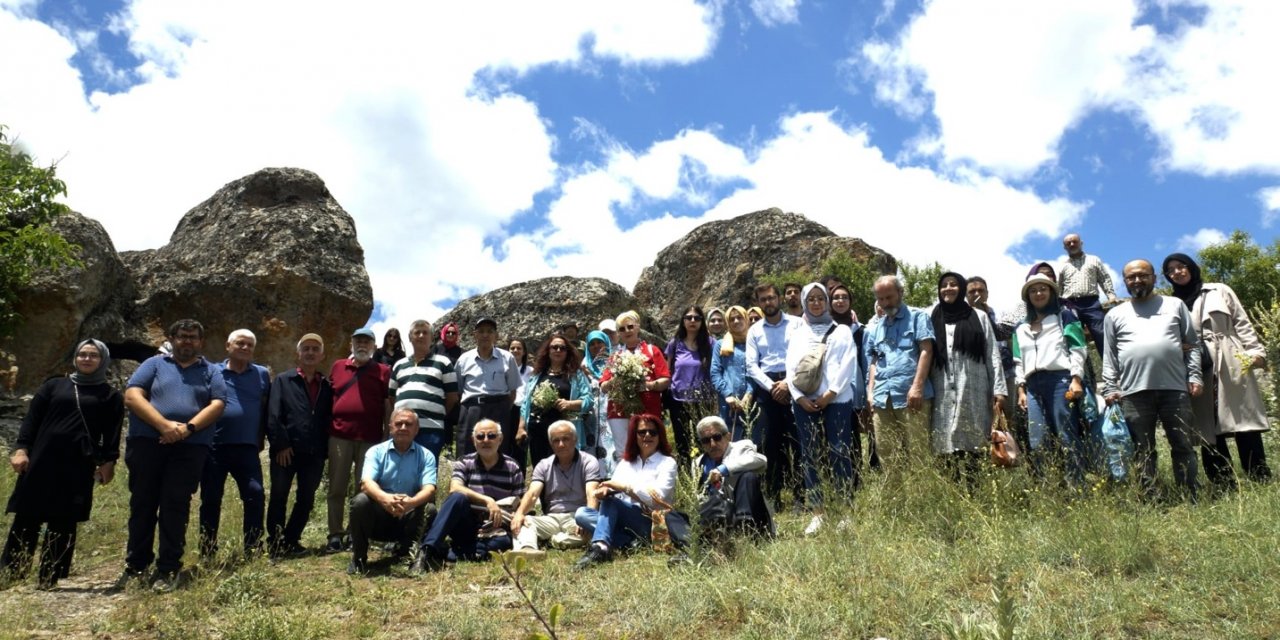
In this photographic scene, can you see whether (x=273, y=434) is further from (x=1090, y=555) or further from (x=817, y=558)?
(x=1090, y=555)

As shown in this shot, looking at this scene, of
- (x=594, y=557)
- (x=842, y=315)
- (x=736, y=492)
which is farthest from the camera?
(x=842, y=315)

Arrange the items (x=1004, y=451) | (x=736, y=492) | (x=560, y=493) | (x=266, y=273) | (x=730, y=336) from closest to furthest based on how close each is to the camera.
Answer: (x=1004, y=451)
(x=736, y=492)
(x=560, y=493)
(x=730, y=336)
(x=266, y=273)

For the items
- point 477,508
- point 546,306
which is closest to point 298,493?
point 477,508

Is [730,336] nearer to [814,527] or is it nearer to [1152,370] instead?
[814,527]

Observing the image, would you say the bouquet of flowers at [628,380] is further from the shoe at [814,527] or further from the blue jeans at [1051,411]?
the blue jeans at [1051,411]

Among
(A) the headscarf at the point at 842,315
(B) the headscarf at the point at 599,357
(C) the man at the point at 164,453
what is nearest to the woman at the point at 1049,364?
(A) the headscarf at the point at 842,315

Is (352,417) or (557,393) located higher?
(557,393)

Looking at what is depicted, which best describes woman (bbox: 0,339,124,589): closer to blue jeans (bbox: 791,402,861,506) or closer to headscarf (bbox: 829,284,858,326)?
blue jeans (bbox: 791,402,861,506)

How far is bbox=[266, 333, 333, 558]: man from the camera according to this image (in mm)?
6875

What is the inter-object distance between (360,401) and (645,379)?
2.46 meters

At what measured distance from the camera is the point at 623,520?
603cm

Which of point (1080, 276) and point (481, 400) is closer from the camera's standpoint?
point (481, 400)

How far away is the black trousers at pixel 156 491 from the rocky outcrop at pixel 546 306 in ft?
23.4

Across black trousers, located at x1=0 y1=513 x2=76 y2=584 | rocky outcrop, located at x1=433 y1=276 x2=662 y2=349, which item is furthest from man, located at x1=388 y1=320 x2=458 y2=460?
rocky outcrop, located at x1=433 y1=276 x2=662 y2=349
